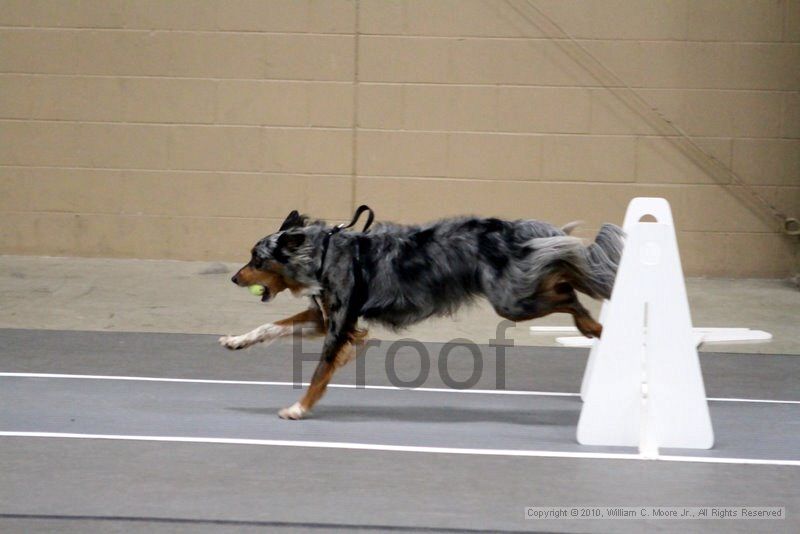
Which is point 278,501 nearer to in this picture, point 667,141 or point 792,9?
point 667,141

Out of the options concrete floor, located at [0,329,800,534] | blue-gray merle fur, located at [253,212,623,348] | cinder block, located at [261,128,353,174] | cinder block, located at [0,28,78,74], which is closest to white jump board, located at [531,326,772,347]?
concrete floor, located at [0,329,800,534]

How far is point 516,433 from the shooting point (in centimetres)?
534

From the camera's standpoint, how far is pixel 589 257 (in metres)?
5.54

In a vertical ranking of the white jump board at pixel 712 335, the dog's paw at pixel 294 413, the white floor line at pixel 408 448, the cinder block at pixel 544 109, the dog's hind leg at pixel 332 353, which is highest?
the cinder block at pixel 544 109

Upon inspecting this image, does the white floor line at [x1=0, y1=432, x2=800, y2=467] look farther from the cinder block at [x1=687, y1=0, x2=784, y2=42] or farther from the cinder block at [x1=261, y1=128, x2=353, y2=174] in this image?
the cinder block at [x1=687, y1=0, x2=784, y2=42]

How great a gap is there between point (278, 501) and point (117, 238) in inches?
273

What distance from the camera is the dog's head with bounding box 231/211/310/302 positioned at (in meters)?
5.69

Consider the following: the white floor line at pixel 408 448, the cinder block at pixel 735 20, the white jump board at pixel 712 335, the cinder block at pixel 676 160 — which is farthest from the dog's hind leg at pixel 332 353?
the cinder block at pixel 735 20

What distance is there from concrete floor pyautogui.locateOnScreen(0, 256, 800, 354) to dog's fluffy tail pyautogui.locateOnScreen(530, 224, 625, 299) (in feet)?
7.63

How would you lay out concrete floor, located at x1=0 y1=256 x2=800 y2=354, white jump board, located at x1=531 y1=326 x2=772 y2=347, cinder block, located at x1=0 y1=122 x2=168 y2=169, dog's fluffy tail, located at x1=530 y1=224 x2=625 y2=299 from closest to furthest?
dog's fluffy tail, located at x1=530 y1=224 x2=625 y2=299
white jump board, located at x1=531 y1=326 x2=772 y2=347
concrete floor, located at x1=0 y1=256 x2=800 y2=354
cinder block, located at x1=0 y1=122 x2=168 y2=169

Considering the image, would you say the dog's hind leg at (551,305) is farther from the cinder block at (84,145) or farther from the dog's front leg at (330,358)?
the cinder block at (84,145)

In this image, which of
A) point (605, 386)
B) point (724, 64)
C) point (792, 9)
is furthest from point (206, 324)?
point (792, 9)

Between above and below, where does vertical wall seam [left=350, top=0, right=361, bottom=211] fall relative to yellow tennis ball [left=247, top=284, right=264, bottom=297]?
above

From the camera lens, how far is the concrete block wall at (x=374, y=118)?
1011 cm
